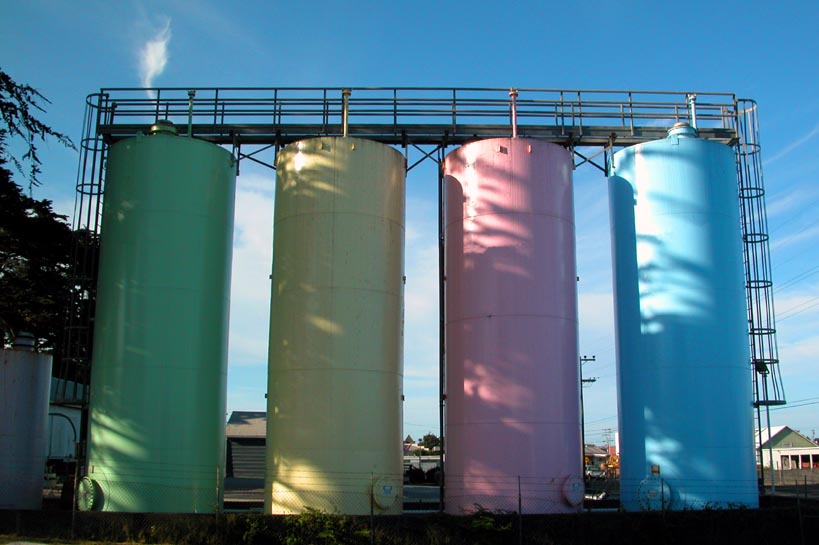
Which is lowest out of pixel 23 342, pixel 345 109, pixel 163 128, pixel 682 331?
pixel 23 342


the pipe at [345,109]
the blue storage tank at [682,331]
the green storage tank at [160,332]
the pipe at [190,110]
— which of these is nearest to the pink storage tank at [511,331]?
the blue storage tank at [682,331]

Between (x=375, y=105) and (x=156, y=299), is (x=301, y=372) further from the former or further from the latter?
(x=375, y=105)

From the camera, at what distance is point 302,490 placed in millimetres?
18578

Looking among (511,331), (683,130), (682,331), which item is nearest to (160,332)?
(511,331)

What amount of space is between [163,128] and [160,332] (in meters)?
→ 5.65

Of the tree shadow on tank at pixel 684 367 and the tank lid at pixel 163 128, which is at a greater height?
the tank lid at pixel 163 128

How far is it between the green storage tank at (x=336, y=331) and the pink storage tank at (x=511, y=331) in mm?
1512

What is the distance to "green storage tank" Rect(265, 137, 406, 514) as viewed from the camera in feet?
61.2

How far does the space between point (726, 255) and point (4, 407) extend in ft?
61.1

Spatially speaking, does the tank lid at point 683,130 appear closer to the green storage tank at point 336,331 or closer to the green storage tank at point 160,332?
the green storage tank at point 336,331

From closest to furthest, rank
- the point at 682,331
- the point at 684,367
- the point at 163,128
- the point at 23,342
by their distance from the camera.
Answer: the point at 684,367 → the point at 682,331 → the point at 23,342 → the point at 163,128

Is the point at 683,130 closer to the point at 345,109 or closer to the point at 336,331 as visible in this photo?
the point at 345,109

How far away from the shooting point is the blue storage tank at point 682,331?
20156 mm

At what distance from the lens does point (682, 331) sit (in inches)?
816
